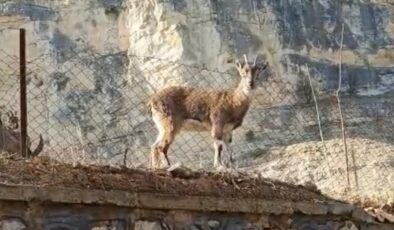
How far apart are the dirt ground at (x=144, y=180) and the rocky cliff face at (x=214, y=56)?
49.6 ft

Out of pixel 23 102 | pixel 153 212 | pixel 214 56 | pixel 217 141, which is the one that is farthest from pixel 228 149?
pixel 214 56

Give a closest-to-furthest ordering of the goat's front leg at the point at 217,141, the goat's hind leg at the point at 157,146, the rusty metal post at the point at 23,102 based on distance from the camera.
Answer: the rusty metal post at the point at 23,102
the goat's hind leg at the point at 157,146
the goat's front leg at the point at 217,141

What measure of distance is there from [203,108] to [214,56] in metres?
13.5

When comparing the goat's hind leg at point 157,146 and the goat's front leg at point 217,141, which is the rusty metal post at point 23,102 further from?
the goat's front leg at point 217,141

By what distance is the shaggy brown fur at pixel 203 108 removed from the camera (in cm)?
1238

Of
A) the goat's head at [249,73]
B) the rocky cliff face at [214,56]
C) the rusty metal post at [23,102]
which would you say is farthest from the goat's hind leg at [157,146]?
the rocky cliff face at [214,56]

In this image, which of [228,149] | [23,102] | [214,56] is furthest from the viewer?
[214,56]

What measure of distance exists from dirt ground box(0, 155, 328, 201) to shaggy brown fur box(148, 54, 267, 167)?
4.50 meters

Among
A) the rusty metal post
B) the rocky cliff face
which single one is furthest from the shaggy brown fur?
the rocky cliff face

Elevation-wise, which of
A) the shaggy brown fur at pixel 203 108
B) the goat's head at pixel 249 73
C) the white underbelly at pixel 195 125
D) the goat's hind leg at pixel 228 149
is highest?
the goat's head at pixel 249 73

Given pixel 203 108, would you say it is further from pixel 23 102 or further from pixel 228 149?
pixel 23 102

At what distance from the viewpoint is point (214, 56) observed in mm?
26000

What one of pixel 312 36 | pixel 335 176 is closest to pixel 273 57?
pixel 312 36

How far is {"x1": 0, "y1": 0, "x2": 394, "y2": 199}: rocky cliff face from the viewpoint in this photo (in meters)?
23.8
